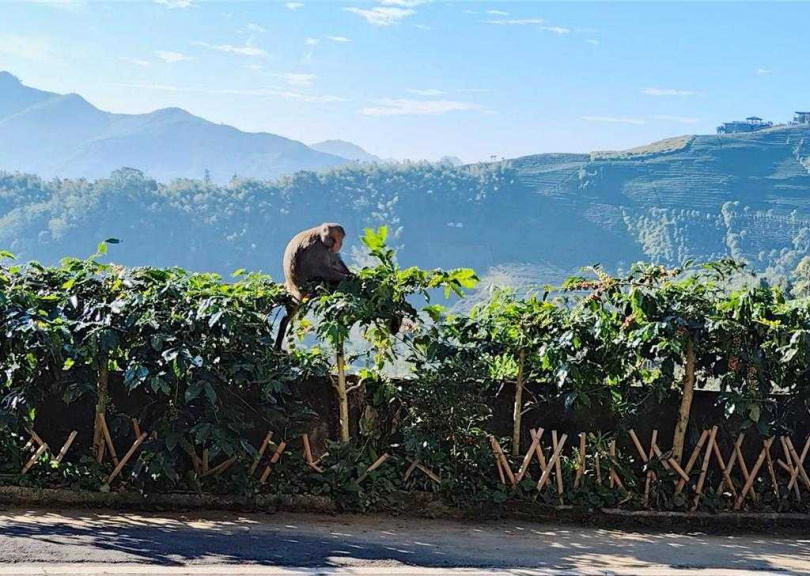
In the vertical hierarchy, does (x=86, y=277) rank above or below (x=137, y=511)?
above

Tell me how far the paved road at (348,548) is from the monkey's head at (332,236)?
7.37 feet

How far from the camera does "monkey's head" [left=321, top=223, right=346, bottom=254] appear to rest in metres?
8.50

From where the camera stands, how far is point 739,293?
819cm

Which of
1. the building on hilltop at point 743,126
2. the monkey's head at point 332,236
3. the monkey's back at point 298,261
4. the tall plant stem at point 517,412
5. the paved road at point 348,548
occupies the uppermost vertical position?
the building on hilltop at point 743,126

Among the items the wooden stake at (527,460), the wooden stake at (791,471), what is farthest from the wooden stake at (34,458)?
the wooden stake at (791,471)

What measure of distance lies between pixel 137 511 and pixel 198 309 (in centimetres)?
151

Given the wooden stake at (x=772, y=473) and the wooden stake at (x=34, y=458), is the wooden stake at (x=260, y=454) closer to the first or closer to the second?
the wooden stake at (x=34, y=458)

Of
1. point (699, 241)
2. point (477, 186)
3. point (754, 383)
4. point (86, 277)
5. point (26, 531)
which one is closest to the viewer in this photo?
point (26, 531)

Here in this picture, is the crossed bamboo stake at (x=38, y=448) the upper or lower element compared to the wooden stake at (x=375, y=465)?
upper

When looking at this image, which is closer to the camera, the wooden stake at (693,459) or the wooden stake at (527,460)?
the wooden stake at (527,460)

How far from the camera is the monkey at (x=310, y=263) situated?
812cm

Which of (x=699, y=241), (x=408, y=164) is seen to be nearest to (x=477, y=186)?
(x=408, y=164)

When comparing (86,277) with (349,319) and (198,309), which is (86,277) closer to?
(198,309)

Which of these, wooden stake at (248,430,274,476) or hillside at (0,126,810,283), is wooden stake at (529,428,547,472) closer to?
wooden stake at (248,430,274,476)
